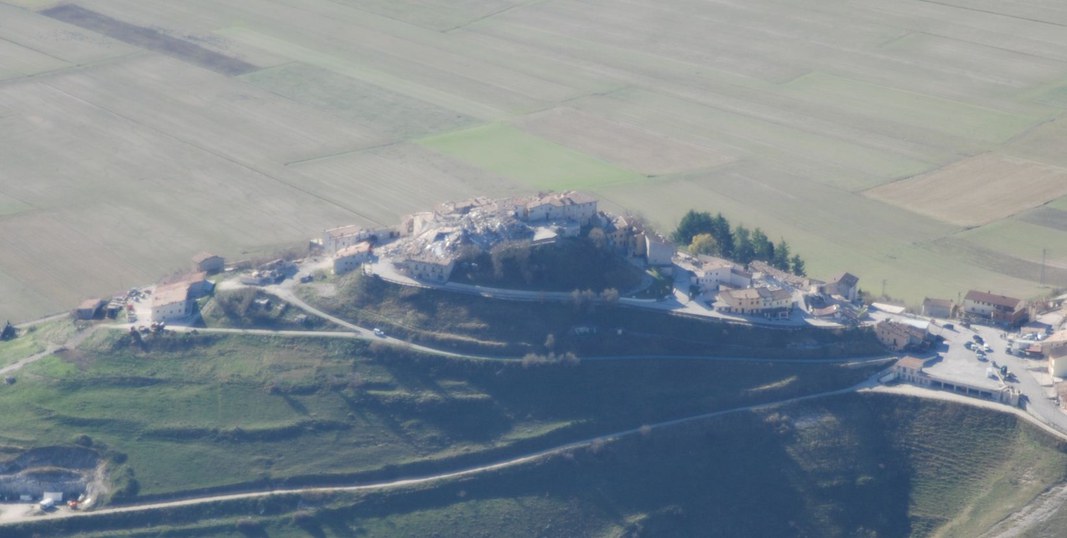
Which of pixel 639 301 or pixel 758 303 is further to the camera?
pixel 639 301

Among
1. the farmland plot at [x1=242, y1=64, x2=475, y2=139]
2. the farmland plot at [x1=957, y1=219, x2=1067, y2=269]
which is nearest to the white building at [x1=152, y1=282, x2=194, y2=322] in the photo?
the farmland plot at [x1=242, y1=64, x2=475, y2=139]

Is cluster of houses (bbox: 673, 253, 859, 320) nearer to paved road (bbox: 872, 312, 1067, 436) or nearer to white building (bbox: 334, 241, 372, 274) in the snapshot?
paved road (bbox: 872, 312, 1067, 436)

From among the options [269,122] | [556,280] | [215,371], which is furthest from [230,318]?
[269,122]

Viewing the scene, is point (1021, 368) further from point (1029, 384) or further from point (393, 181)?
point (393, 181)

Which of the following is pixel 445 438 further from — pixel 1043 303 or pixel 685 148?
pixel 685 148

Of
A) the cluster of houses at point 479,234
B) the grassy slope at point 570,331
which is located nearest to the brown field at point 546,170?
the cluster of houses at point 479,234

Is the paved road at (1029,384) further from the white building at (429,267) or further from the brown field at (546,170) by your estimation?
the white building at (429,267)

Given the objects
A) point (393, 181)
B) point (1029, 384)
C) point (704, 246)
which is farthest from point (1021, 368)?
point (393, 181)
